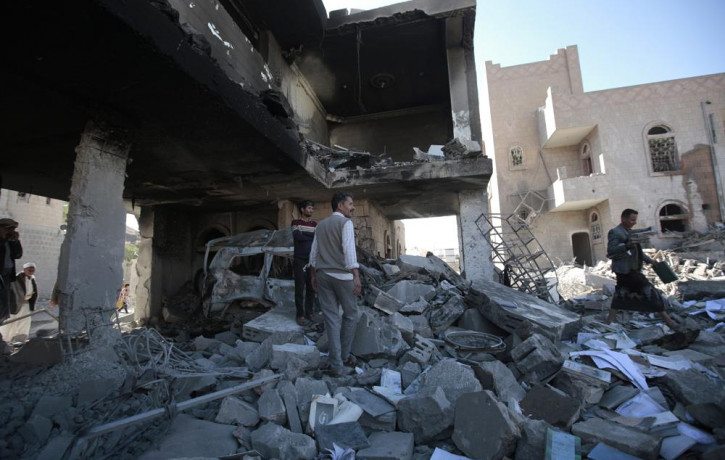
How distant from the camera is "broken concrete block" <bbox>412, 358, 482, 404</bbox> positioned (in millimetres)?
2734

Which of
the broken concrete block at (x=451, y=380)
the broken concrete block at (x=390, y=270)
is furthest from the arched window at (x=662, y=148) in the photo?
the broken concrete block at (x=451, y=380)

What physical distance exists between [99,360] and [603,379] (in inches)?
184

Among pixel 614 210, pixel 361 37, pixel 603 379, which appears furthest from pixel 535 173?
pixel 603 379

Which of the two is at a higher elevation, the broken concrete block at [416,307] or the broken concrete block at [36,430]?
the broken concrete block at [416,307]

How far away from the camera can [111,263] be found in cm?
376

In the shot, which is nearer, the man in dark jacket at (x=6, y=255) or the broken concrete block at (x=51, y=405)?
the broken concrete block at (x=51, y=405)

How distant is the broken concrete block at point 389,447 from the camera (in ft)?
7.02

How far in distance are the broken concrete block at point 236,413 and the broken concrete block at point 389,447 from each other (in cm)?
89

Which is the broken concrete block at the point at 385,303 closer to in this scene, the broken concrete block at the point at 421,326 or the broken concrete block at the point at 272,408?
the broken concrete block at the point at 421,326

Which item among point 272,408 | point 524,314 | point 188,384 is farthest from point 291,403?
point 524,314

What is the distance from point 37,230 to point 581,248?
30.8m

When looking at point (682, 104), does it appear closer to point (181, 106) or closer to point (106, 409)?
point (181, 106)

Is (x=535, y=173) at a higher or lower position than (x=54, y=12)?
higher

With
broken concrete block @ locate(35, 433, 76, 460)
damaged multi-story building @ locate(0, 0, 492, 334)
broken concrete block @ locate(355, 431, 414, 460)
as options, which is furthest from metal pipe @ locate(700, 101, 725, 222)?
broken concrete block @ locate(35, 433, 76, 460)
